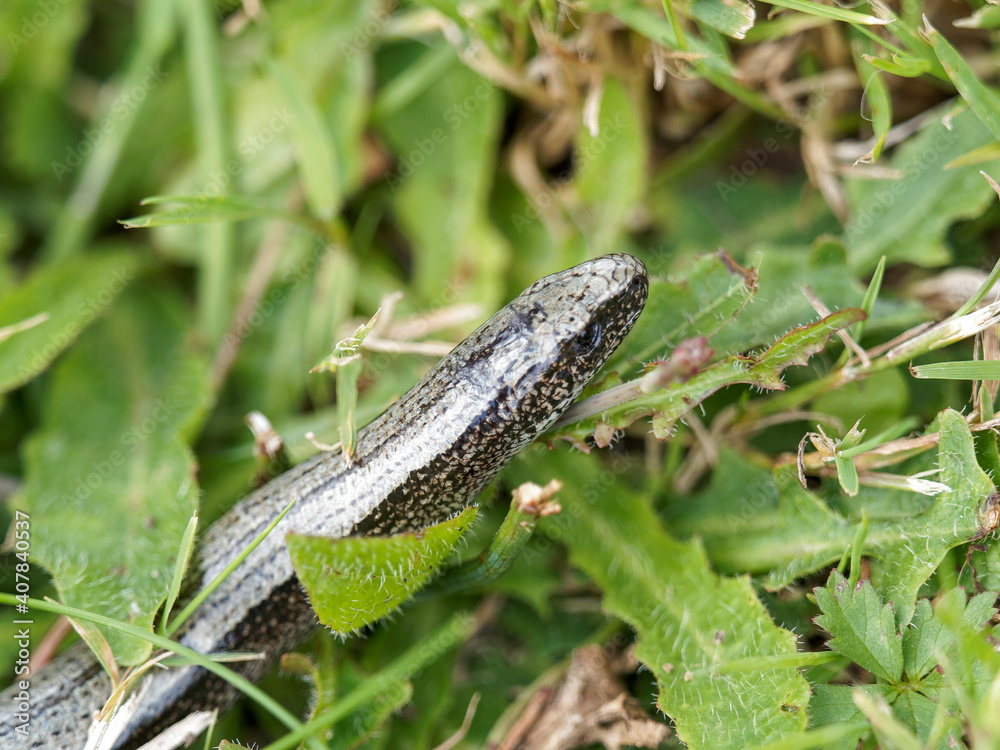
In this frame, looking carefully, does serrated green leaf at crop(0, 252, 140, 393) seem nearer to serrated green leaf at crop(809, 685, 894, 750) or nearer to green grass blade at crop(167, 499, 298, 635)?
green grass blade at crop(167, 499, 298, 635)

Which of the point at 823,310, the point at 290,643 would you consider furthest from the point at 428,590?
the point at 823,310

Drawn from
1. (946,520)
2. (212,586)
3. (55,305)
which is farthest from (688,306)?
(55,305)

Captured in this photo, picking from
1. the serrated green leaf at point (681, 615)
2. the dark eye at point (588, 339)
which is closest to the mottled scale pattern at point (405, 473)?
the dark eye at point (588, 339)

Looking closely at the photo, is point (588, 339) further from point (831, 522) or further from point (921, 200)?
point (921, 200)

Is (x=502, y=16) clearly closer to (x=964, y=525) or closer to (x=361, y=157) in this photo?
(x=361, y=157)

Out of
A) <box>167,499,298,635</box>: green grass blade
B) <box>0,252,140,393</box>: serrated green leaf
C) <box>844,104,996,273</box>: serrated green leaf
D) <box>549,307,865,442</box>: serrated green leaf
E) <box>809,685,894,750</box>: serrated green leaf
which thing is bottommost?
<box>809,685,894,750</box>: serrated green leaf

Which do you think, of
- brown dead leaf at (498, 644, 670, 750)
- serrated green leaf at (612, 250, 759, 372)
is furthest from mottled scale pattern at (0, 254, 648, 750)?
brown dead leaf at (498, 644, 670, 750)
